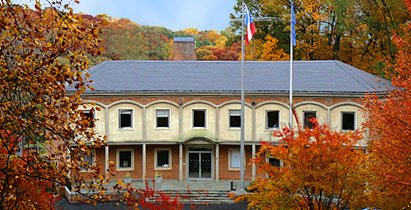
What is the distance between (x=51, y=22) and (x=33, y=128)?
1.52 meters

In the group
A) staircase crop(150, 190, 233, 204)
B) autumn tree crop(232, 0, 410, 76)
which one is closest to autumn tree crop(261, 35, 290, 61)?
autumn tree crop(232, 0, 410, 76)

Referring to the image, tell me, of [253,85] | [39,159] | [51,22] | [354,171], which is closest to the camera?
[51,22]

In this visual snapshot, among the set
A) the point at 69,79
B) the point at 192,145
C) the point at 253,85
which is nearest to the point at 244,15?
the point at 253,85

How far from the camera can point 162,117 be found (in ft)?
114

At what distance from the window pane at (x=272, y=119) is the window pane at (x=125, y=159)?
9548 mm

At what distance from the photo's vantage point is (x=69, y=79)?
7.86 metres

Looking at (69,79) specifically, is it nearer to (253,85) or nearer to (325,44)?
(253,85)

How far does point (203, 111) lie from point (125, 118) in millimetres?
5064

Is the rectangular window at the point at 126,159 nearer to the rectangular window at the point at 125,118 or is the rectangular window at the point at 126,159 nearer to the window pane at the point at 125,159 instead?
the window pane at the point at 125,159

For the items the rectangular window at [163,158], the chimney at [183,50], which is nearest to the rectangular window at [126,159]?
the rectangular window at [163,158]

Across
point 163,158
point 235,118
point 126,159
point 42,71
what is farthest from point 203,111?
point 42,71

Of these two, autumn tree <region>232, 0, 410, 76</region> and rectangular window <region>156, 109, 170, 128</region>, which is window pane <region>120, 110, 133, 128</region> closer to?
rectangular window <region>156, 109, 170, 128</region>

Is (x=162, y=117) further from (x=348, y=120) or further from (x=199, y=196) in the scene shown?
(x=348, y=120)

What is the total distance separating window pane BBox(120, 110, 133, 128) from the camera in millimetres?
34531
